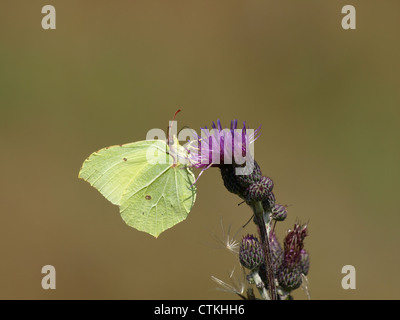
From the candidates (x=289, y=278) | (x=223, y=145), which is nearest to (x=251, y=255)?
(x=289, y=278)

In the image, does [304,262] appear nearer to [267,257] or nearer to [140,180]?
[267,257]

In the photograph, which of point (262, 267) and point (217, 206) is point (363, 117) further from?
point (262, 267)

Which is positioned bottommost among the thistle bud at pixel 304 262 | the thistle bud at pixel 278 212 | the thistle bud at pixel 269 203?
the thistle bud at pixel 304 262

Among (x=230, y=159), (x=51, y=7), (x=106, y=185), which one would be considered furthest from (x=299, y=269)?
(x=51, y=7)

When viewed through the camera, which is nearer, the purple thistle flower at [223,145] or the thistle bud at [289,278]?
the thistle bud at [289,278]

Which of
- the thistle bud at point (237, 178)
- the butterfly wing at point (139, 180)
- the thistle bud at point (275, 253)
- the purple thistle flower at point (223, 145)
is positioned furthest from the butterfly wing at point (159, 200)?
the thistle bud at point (275, 253)

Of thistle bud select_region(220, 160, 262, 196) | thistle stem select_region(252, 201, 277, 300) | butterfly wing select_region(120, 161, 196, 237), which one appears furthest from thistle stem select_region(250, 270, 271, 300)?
butterfly wing select_region(120, 161, 196, 237)

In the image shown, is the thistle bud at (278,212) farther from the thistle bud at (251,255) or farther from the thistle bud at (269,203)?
the thistle bud at (251,255)
